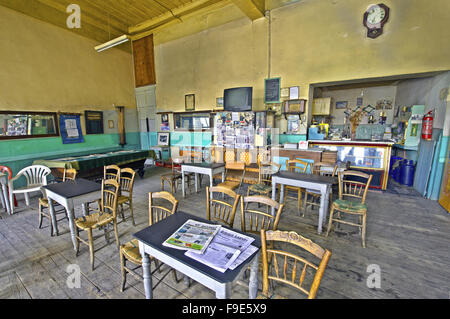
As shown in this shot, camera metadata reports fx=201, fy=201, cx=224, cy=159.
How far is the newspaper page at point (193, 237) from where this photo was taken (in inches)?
54.2

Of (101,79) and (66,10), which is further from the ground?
(66,10)

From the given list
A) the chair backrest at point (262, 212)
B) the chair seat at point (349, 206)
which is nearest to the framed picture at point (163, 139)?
the chair backrest at point (262, 212)

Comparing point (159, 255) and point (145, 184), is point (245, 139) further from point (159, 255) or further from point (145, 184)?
point (159, 255)

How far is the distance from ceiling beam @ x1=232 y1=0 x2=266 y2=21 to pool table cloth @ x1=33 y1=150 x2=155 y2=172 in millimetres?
4497

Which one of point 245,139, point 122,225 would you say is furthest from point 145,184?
point 245,139

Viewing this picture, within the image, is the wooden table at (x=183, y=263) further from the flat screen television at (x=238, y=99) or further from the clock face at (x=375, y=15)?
the clock face at (x=375, y=15)

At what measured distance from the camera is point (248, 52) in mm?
5613

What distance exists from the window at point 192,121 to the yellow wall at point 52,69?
93.6 inches

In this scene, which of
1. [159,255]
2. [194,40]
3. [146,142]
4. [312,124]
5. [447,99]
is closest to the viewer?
[159,255]

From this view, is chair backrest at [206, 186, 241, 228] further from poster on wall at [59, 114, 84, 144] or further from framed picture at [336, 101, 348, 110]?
framed picture at [336, 101, 348, 110]

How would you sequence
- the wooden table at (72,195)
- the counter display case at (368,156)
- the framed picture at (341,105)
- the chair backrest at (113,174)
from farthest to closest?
1. the framed picture at (341,105)
2. the counter display case at (368,156)
3. the chair backrest at (113,174)
4. the wooden table at (72,195)

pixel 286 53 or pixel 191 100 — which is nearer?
pixel 286 53

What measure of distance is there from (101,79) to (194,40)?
3398 millimetres

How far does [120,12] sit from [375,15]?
669cm
